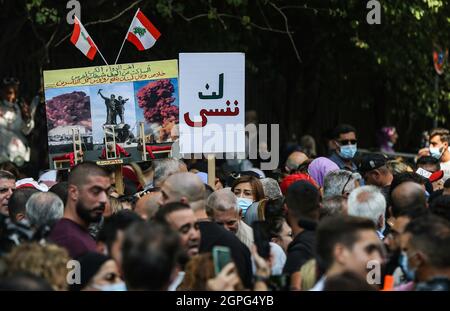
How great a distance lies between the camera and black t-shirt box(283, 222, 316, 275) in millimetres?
6312

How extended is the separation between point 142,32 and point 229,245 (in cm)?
497

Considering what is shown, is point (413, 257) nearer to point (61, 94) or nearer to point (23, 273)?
point (23, 273)

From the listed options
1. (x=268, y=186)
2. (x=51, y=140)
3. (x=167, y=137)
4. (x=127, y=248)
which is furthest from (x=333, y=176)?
(x=127, y=248)

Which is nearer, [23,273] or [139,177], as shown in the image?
[23,273]

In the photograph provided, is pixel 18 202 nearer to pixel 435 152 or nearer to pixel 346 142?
pixel 346 142

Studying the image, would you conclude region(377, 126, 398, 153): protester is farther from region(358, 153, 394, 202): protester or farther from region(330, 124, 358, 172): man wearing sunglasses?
region(358, 153, 394, 202): protester

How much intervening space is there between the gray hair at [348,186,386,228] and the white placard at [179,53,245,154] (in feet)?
Answer: 8.87

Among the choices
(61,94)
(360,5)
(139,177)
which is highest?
(360,5)

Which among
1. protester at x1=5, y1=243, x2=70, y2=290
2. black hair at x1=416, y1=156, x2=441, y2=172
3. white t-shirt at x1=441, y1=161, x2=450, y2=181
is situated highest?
protester at x1=5, y1=243, x2=70, y2=290

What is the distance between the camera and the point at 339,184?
873 centimetres

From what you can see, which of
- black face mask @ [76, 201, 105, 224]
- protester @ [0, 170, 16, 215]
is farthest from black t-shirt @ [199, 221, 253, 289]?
protester @ [0, 170, 16, 215]

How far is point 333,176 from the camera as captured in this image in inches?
347
